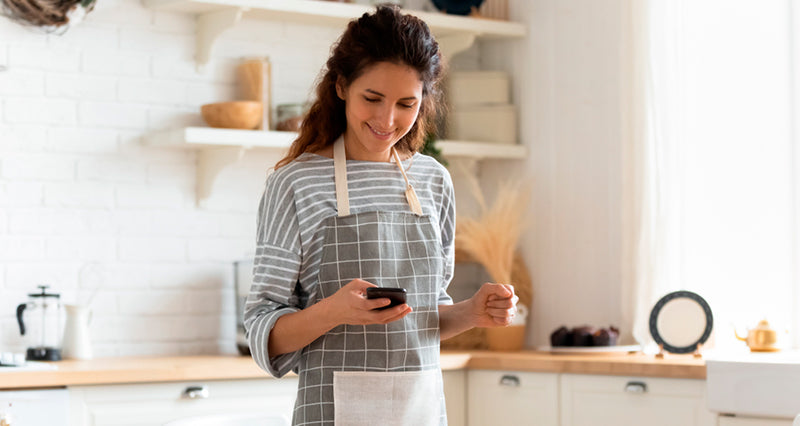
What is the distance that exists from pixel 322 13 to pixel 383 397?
2333mm

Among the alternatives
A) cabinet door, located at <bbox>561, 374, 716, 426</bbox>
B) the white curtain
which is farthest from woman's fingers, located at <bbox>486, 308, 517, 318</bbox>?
the white curtain

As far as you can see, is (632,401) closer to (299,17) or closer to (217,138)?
(217,138)

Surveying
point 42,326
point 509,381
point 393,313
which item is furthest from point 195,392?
point 393,313

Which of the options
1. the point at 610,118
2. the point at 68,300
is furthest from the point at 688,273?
the point at 68,300

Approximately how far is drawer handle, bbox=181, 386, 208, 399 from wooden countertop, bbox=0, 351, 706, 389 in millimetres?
32

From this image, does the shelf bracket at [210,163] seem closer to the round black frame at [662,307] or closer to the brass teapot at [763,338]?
the round black frame at [662,307]

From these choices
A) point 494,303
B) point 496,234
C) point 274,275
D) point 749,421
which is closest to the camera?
point 274,275

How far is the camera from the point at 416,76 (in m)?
1.62

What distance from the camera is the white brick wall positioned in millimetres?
3404

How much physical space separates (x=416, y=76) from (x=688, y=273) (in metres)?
2.12

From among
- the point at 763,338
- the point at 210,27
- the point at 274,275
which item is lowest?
the point at 763,338

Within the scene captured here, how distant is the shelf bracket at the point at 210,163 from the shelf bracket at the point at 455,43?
38.2 inches

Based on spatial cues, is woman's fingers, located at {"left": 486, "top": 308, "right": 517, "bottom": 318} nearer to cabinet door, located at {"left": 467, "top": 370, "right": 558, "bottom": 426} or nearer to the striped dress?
the striped dress

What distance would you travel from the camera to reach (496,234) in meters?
3.82
